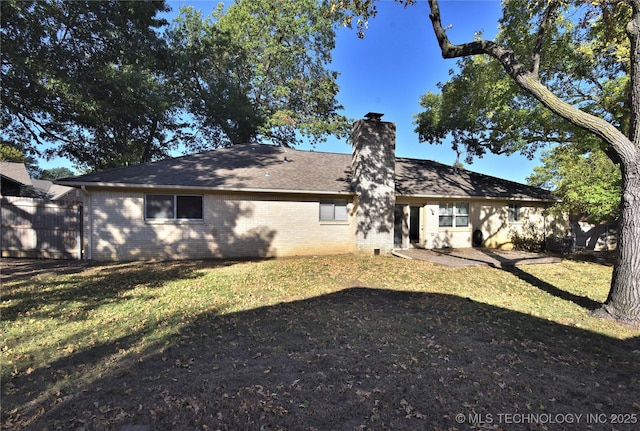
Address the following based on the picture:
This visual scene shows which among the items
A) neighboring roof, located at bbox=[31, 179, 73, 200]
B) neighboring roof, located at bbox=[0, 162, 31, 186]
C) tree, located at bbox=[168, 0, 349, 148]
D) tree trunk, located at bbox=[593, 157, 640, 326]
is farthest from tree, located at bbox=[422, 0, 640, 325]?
neighboring roof, located at bbox=[31, 179, 73, 200]

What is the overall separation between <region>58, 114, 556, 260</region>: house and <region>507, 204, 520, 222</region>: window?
5 cm

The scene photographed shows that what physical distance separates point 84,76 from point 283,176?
492 inches

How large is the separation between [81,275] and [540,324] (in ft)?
36.3

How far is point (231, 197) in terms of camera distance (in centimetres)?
1247

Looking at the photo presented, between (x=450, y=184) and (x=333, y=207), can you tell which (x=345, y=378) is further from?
(x=450, y=184)

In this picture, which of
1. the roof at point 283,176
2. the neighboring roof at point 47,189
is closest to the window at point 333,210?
the roof at point 283,176

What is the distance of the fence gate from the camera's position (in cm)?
1163

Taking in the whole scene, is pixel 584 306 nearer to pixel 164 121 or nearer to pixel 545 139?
pixel 545 139

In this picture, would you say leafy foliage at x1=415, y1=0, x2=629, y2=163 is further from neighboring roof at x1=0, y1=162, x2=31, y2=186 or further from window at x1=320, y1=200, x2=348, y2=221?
neighboring roof at x1=0, y1=162, x2=31, y2=186

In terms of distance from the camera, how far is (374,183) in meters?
13.7

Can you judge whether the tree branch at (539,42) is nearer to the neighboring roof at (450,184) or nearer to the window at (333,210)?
the neighboring roof at (450,184)

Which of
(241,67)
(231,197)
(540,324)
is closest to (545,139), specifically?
(540,324)

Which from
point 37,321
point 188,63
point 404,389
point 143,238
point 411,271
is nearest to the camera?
point 404,389

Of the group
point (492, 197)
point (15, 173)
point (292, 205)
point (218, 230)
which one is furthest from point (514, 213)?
point (15, 173)
